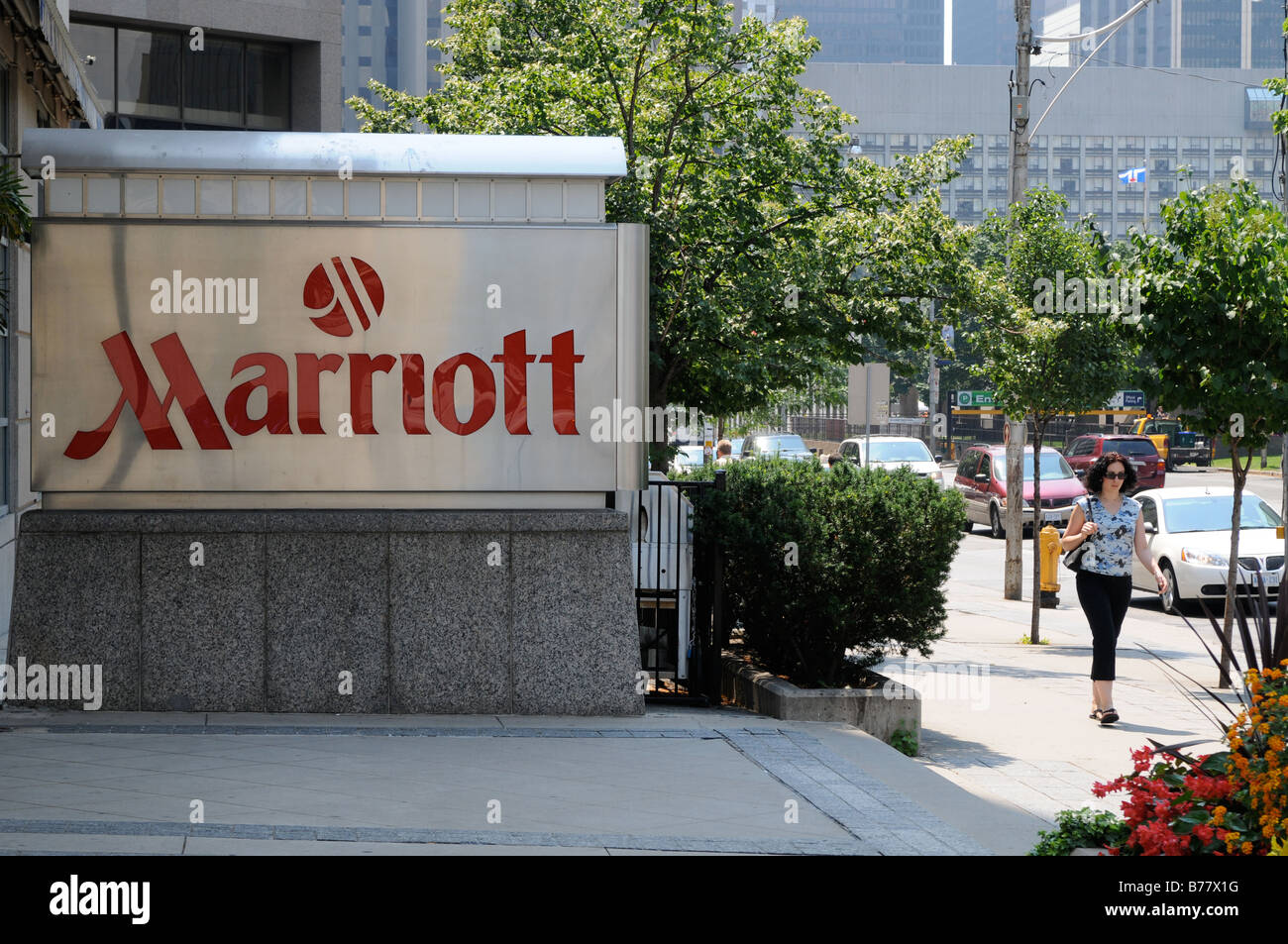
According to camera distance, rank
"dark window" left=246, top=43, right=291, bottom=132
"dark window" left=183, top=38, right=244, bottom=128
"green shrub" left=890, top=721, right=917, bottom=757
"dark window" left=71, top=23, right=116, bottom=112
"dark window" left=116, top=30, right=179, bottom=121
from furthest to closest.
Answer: "dark window" left=246, top=43, right=291, bottom=132 → "dark window" left=183, top=38, right=244, bottom=128 → "dark window" left=116, top=30, right=179, bottom=121 → "dark window" left=71, top=23, right=116, bottom=112 → "green shrub" left=890, top=721, right=917, bottom=757

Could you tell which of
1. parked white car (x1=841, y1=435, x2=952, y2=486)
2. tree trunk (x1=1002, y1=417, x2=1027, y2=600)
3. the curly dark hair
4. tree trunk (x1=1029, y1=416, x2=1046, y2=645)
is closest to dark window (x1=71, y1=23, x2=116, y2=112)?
tree trunk (x1=1002, y1=417, x2=1027, y2=600)

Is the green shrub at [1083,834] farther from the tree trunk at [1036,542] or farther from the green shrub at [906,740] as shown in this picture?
the tree trunk at [1036,542]

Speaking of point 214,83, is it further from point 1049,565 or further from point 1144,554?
point 1144,554

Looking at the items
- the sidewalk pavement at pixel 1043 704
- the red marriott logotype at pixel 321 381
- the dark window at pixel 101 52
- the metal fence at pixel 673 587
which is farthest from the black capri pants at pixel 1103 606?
the dark window at pixel 101 52

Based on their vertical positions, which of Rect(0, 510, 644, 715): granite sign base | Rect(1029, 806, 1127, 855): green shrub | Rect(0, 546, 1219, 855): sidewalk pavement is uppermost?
Rect(0, 510, 644, 715): granite sign base

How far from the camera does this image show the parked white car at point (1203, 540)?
1786 cm

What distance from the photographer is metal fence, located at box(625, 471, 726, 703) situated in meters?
9.29

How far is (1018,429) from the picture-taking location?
19219mm

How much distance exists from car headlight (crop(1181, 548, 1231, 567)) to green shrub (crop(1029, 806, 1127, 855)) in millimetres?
14176

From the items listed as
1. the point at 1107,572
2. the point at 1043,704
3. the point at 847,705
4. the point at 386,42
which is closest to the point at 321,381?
the point at 847,705

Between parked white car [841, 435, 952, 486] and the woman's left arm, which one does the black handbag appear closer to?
the woman's left arm

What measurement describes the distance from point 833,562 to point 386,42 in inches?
2928

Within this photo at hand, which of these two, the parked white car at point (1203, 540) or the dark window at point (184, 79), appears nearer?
the parked white car at point (1203, 540)

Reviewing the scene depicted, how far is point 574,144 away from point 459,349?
4.43ft
